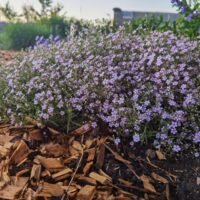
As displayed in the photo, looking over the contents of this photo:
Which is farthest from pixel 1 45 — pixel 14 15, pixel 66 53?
pixel 66 53

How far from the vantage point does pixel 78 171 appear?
2.46m

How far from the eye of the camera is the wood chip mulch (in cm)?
232

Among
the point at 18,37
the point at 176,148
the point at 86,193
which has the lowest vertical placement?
the point at 86,193

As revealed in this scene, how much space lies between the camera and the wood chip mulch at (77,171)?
2316mm

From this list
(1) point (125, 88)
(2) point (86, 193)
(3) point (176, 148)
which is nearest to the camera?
(2) point (86, 193)

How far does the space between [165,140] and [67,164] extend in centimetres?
55

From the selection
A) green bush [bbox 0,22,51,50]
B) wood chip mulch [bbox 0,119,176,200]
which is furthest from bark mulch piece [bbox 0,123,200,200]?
green bush [bbox 0,22,51,50]

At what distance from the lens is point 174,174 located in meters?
2.38

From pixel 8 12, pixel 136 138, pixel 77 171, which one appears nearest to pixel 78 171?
pixel 77 171

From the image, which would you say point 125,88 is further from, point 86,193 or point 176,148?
point 86,193

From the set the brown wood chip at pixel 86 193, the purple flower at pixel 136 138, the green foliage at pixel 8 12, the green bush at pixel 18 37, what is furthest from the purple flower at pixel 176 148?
the green foliage at pixel 8 12

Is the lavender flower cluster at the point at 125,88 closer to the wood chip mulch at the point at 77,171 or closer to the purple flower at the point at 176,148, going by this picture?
the purple flower at the point at 176,148

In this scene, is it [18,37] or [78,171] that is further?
[18,37]

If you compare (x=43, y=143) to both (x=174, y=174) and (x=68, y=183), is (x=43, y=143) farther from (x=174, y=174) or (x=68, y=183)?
(x=174, y=174)
